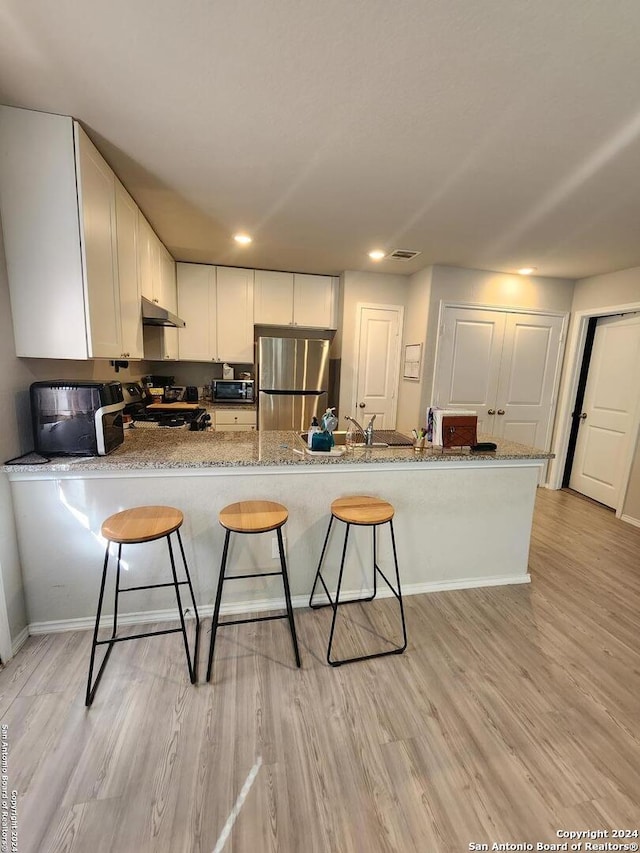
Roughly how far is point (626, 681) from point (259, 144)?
3.08 meters

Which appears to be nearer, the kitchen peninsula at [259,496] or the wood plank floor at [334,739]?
the wood plank floor at [334,739]

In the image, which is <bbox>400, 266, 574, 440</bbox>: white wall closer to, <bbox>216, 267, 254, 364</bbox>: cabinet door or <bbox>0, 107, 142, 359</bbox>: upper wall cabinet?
<bbox>216, 267, 254, 364</bbox>: cabinet door

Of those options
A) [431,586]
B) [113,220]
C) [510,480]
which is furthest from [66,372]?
[510,480]

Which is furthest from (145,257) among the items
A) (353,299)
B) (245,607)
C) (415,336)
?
(415,336)

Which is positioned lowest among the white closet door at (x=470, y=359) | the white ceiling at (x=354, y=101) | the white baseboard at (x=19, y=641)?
the white baseboard at (x=19, y=641)

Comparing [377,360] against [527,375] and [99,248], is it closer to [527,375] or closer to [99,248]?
[527,375]

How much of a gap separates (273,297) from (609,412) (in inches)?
153

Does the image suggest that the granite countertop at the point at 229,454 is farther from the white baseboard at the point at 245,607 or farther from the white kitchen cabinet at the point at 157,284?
the white kitchen cabinet at the point at 157,284

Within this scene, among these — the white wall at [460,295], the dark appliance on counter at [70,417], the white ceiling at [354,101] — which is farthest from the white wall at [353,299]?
the dark appliance on counter at [70,417]

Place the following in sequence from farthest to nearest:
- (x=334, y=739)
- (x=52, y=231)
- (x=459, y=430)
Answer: (x=459, y=430)
(x=52, y=231)
(x=334, y=739)

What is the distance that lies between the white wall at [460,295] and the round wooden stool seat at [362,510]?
6.93ft

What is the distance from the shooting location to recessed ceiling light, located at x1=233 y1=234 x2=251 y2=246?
2914mm

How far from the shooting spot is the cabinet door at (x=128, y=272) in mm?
2094

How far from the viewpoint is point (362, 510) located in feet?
5.88
